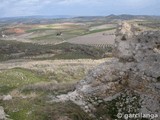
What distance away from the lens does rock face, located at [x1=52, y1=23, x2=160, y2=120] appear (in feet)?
67.1

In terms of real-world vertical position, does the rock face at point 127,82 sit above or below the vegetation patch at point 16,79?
above

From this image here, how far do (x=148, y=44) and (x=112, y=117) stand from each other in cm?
584

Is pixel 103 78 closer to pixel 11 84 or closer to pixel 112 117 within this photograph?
pixel 112 117

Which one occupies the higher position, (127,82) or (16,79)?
(127,82)

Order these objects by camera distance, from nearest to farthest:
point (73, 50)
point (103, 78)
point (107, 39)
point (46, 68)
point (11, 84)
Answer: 1. point (103, 78)
2. point (11, 84)
3. point (46, 68)
4. point (73, 50)
5. point (107, 39)

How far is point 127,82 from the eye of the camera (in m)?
22.1

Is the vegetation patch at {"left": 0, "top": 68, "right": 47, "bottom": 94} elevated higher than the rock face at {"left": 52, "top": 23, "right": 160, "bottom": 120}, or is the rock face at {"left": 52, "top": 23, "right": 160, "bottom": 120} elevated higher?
the rock face at {"left": 52, "top": 23, "right": 160, "bottom": 120}

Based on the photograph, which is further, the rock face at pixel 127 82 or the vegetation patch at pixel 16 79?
the vegetation patch at pixel 16 79

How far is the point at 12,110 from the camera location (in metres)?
20.5

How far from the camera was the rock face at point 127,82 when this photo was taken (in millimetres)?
20450

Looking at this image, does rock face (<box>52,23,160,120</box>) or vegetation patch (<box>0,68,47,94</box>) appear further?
vegetation patch (<box>0,68,47,94</box>)

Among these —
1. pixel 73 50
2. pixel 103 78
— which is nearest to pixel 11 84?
pixel 103 78

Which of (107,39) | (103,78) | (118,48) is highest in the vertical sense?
(118,48)

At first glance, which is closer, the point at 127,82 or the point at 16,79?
the point at 127,82
